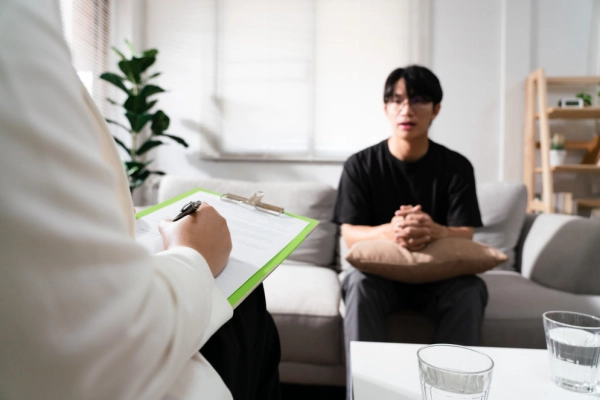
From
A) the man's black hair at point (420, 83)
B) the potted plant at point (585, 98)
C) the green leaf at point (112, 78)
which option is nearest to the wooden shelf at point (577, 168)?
the potted plant at point (585, 98)

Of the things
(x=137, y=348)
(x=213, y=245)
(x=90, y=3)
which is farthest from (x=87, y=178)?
(x=90, y=3)

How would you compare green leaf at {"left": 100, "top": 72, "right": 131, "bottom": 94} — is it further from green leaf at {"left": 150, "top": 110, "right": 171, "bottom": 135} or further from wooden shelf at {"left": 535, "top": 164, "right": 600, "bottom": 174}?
wooden shelf at {"left": 535, "top": 164, "right": 600, "bottom": 174}

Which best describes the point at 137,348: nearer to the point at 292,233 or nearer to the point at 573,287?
the point at 292,233

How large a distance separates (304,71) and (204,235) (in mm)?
2484

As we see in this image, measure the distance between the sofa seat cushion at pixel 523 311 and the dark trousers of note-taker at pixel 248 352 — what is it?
2.89ft

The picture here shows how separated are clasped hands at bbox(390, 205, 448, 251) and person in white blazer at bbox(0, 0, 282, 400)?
3.46 feet

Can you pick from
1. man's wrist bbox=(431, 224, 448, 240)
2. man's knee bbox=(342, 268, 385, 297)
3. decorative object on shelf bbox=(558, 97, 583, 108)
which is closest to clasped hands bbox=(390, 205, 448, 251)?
man's wrist bbox=(431, 224, 448, 240)

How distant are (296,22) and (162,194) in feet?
5.02

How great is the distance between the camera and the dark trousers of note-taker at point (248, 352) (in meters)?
0.53

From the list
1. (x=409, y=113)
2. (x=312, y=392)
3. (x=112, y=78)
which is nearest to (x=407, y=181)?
(x=409, y=113)

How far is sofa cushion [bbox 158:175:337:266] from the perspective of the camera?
1.98m

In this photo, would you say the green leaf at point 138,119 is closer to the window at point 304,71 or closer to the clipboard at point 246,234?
the window at point 304,71

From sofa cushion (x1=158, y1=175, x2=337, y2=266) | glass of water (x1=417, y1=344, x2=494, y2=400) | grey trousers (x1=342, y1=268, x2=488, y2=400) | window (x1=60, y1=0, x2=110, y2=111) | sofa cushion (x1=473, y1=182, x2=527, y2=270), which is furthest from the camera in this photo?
window (x1=60, y1=0, x2=110, y2=111)

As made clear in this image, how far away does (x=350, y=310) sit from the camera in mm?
1248
